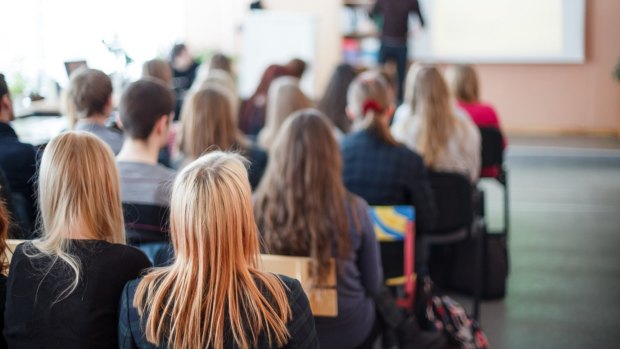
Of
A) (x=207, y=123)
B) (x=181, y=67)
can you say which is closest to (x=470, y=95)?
(x=207, y=123)

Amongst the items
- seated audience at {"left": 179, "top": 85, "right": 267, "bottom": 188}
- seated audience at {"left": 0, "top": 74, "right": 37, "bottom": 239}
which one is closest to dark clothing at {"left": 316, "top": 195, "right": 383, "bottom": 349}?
seated audience at {"left": 179, "top": 85, "right": 267, "bottom": 188}

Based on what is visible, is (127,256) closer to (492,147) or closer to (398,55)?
(492,147)

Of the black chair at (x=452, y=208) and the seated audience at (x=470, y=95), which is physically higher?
the seated audience at (x=470, y=95)

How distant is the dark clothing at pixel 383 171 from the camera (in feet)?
12.1

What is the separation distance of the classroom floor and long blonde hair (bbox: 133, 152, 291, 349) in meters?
2.37

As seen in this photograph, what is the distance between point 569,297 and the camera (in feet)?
15.3

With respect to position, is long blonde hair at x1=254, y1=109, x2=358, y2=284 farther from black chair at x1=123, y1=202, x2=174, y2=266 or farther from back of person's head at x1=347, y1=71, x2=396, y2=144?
back of person's head at x1=347, y1=71, x2=396, y2=144

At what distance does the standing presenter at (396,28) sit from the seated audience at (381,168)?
19.3 feet

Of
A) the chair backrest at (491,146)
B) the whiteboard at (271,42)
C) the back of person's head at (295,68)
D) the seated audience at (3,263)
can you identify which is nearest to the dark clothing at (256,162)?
the chair backrest at (491,146)

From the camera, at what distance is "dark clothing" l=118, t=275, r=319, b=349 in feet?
6.03

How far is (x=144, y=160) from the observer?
3.17m

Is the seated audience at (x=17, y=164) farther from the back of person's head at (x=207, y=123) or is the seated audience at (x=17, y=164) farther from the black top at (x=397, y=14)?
the black top at (x=397, y=14)

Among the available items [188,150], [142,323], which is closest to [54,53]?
[188,150]

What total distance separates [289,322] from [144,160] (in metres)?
1.50
